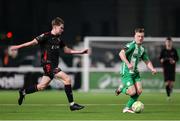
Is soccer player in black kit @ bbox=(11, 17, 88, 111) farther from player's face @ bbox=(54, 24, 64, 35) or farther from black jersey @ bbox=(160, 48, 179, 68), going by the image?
black jersey @ bbox=(160, 48, 179, 68)

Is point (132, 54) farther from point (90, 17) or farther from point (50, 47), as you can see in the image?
point (90, 17)

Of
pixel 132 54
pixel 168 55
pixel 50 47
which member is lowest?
pixel 168 55

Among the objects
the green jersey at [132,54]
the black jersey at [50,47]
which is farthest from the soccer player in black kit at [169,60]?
the black jersey at [50,47]

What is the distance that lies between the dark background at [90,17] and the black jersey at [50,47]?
24477 millimetres

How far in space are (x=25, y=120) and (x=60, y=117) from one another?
1.10 metres

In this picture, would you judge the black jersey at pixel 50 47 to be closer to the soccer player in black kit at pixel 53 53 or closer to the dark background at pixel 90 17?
the soccer player in black kit at pixel 53 53

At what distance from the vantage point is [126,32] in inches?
1823

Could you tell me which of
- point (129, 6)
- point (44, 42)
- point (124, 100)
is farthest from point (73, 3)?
point (44, 42)

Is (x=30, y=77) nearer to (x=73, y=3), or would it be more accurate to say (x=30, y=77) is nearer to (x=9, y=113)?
(x=9, y=113)

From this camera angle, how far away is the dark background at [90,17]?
154 feet

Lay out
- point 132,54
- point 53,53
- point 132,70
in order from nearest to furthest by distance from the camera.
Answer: point 132,70, point 132,54, point 53,53

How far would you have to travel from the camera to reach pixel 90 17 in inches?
2045

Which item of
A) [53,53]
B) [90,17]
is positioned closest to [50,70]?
[53,53]

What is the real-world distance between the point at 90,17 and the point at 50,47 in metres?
31.6
